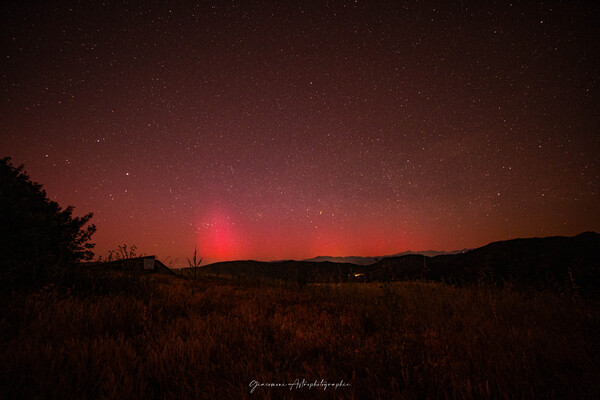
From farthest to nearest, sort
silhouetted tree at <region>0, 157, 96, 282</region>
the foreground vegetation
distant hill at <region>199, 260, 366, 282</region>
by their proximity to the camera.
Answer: distant hill at <region>199, 260, 366, 282</region>, silhouetted tree at <region>0, 157, 96, 282</region>, the foreground vegetation

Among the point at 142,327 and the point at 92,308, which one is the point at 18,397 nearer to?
the point at 142,327

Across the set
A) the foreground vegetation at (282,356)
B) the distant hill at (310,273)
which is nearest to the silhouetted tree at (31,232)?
the foreground vegetation at (282,356)

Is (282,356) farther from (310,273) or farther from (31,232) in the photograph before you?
(31,232)

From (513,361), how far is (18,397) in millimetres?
4099

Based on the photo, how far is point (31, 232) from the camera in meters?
7.21

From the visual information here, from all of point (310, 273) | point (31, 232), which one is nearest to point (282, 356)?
point (310, 273)

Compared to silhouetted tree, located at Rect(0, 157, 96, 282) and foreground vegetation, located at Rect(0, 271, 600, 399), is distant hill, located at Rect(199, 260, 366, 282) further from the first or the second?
silhouetted tree, located at Rect(0, 157, 96, 282)

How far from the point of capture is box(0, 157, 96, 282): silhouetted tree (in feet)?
17.1

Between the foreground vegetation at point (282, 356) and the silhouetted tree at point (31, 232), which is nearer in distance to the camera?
the foreground vegetation at point (282, 356)

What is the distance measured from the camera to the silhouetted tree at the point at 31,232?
5223mm

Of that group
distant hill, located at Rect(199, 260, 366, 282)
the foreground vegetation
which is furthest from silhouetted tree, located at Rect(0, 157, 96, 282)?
distant hill, located at Rect(199, 260, 366, 282)

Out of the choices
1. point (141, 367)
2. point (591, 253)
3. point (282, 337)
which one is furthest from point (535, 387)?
point (591, 253)

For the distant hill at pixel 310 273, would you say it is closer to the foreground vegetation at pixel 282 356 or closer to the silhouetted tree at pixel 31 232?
the foreground vegetation at pixel 282 356

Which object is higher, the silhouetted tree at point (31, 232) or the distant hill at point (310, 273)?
the silhouetted tree at point (31, 232)
